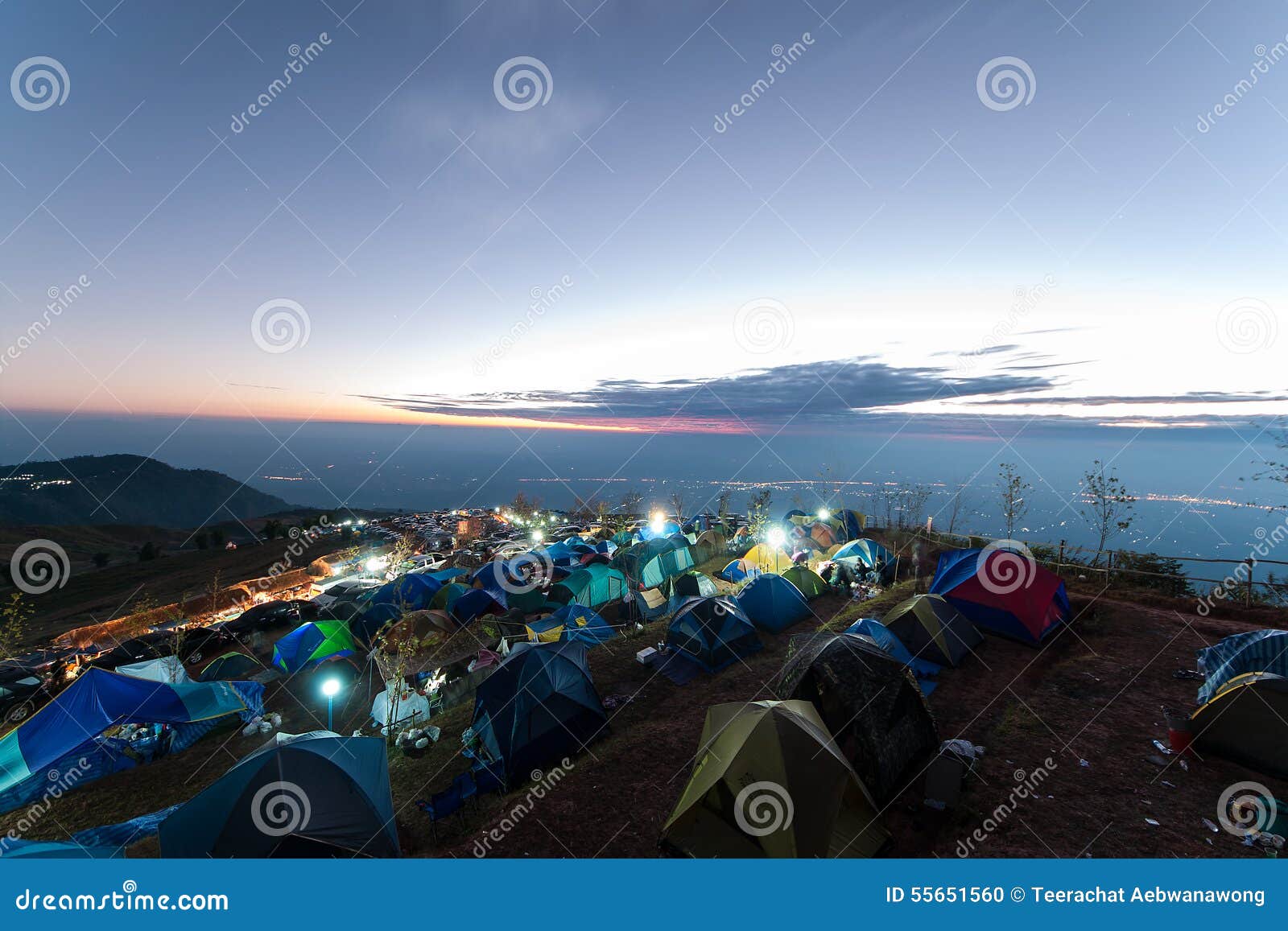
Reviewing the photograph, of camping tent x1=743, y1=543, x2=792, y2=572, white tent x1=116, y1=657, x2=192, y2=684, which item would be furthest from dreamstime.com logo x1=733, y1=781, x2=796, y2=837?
white tent x1=116, y1=657, x2=192, y2=684

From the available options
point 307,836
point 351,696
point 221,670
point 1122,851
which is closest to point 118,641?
point 221,670

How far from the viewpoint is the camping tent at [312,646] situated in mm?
15828

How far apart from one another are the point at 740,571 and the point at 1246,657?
14.1 metres

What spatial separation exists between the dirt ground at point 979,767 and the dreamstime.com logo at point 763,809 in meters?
1.50

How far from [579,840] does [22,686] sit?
20726 millimetres

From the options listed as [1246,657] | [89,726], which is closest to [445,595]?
[89,726]

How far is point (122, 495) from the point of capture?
459 ft

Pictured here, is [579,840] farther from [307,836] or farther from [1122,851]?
[1122,851]

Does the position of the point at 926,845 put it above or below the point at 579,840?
above

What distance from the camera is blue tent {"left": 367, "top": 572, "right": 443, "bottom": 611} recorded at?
20.3 meters

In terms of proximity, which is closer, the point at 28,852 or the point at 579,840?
the point at 28,852

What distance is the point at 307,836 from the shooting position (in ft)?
19.6
